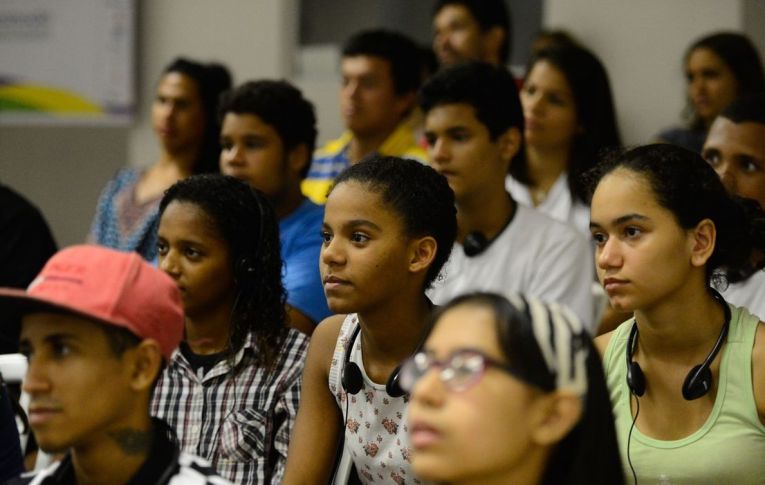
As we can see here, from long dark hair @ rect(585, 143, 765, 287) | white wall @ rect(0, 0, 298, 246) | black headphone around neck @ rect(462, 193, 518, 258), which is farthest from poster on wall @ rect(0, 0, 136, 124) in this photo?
long dark hair @ rect(585, 143, 765, 287)

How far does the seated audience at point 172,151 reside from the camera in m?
5.12

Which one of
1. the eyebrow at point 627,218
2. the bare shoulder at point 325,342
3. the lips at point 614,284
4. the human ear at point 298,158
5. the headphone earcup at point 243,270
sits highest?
the eyebrow at point 627,218

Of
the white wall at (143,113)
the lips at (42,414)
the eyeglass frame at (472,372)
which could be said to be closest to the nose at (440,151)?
the lips at (42,414)

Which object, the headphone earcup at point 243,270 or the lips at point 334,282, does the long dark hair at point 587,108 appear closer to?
the headphone earcup at point 243,270

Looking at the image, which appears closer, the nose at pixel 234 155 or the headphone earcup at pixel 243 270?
the headphone earcup at pixel 243 270

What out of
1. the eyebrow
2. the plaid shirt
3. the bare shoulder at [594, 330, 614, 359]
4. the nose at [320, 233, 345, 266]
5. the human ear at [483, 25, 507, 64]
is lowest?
the plaid shirt

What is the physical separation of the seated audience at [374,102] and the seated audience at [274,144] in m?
0.60

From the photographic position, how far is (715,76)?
4922 millimetres

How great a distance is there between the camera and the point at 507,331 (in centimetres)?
200

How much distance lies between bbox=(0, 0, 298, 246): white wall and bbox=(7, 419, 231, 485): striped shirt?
4268mm

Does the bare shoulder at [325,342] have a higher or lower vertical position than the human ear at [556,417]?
lower

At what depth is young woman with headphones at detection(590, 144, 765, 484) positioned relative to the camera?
108 inches

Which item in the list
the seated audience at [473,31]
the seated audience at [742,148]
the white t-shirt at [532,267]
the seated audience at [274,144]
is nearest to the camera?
the seated audience at [742,148]

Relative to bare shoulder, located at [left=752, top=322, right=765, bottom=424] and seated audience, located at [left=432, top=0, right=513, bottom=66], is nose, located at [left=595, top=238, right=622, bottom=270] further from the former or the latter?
seated audience, located at [left=432, top=0, right=513, bottom=66]
